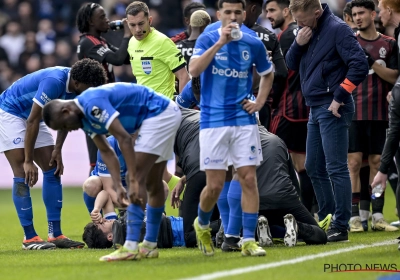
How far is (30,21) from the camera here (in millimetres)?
20656

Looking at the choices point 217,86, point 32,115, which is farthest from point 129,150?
point 32,115

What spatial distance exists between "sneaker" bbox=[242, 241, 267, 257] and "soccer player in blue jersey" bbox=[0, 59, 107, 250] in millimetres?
2322

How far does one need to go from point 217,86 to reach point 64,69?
2.10 m

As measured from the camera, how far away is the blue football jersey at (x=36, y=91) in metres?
8.23

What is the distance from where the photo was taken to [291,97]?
1008 centimetres

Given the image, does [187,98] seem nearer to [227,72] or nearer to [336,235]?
[227,72]

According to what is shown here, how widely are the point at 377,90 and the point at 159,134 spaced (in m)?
4.00

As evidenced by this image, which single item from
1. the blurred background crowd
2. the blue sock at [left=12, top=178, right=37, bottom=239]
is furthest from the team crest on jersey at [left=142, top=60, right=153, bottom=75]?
the blurred background crowd

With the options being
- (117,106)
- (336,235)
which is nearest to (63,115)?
(117,106)

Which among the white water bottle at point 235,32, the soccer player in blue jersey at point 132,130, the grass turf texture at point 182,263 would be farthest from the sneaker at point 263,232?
the white water bottle at point 235,32

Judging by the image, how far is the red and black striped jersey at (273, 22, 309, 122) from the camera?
1002cm

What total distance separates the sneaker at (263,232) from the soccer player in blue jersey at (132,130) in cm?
113

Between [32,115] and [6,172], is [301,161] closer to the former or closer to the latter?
[32,115]

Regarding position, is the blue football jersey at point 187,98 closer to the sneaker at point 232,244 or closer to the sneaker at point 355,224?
the sneaker at point 232,244
